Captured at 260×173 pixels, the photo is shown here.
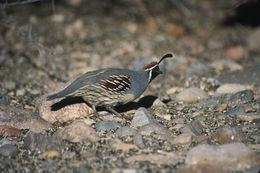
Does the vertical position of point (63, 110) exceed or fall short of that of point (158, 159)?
it falls short

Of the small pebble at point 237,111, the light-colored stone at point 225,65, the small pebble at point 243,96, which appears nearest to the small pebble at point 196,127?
the small pebble at point 237,111

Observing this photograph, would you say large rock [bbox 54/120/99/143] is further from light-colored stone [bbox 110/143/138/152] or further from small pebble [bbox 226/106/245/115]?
small pebble [bbox 226/106/245/115]

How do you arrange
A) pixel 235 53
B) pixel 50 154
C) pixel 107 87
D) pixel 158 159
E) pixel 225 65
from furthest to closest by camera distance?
1. pixel 235 53
2. pixel 225 65
3. pixel 107 87
4. pixel 50 154
5. pixel 158 159

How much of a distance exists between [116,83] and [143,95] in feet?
5.40

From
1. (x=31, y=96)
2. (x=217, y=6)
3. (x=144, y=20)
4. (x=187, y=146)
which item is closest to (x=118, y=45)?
(x=144, y=20)

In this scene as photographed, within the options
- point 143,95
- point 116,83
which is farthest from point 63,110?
point 143,95

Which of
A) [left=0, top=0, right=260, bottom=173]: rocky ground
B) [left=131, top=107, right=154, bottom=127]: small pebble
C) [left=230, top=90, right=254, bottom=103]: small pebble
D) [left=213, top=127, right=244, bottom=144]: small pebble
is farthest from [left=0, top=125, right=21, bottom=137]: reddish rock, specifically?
[left=230, top=90, right=254, bottom=103]: small pebble

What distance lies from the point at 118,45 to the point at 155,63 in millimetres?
3863

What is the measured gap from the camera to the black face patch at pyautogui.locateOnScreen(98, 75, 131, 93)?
5.16 metres

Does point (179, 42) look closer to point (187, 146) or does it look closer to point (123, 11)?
point (123, 11)

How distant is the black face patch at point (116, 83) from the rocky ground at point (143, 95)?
0.42 meters

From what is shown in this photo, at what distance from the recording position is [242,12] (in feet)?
36.4

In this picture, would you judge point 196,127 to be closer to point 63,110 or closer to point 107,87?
point 107,87

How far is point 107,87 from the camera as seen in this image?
5.16 meters
